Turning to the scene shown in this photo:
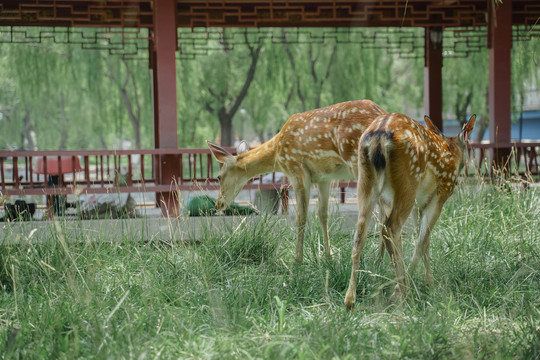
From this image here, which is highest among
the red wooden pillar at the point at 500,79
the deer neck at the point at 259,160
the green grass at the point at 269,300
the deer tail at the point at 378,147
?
the red wooden pillar at the point at 500,79

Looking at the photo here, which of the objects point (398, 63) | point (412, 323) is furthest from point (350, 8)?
point (398, 63)

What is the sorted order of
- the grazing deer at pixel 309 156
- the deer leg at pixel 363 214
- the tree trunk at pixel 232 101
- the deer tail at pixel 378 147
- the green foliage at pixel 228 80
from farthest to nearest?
1. the tree trunk at pixel 232 101
2. the green foliage at pixel 228 80
3. the grazing deer at pixel 309 156
4. the deer leg at pixel 363 214
5. the deer tail at pixel 378 147

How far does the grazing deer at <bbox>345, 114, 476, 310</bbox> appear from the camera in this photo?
4.13 meters

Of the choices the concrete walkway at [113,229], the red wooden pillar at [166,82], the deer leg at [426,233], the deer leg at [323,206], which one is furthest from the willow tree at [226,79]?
the deer leg at [426,233]

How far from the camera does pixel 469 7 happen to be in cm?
1067

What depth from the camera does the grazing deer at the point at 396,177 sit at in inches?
163

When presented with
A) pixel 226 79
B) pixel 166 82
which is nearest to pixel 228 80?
pixel 226 79

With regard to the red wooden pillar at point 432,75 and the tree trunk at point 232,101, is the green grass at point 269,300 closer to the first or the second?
the red wooden pillar at point 432,75

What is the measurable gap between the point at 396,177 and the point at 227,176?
7.17 ft

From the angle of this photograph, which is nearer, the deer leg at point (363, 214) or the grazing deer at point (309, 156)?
the deer leg at point (363, 214)

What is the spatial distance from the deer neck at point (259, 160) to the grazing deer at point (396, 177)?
5.31 ft

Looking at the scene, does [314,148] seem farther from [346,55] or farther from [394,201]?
[346,55]

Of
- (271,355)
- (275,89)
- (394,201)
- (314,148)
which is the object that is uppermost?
(275,89)

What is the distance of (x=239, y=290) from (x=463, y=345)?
64.8 inches
